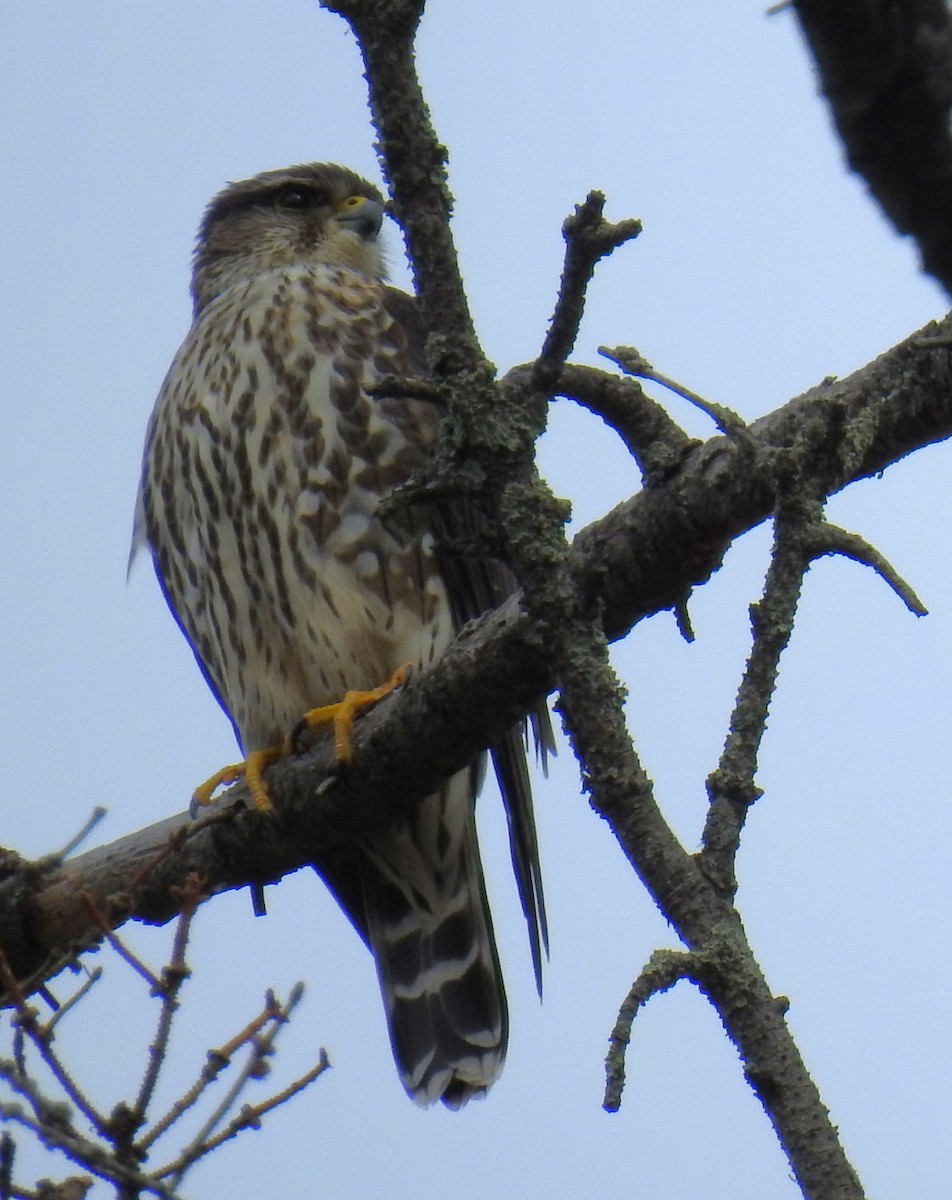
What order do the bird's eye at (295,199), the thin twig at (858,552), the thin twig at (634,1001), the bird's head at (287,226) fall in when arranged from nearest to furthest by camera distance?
the thin twig at (634,1001)
the thin twig at (858,552)
the bird's head at (287,226)
the bird's eye at (295,199)

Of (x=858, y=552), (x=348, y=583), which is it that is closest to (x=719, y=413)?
(x=858, y=552)

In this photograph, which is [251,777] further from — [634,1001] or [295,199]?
[295,199]

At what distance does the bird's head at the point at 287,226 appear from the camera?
14.2 feet

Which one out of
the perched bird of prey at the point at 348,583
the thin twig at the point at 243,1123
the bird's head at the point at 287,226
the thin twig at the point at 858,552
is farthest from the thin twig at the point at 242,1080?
the bird's head at the point at 287,226

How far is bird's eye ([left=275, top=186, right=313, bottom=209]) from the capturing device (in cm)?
460

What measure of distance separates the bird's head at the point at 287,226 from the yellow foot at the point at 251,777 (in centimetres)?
153

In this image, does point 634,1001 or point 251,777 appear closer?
point 634,1001

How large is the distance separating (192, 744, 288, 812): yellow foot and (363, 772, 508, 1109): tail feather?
0.39 m

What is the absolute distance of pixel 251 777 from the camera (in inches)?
117

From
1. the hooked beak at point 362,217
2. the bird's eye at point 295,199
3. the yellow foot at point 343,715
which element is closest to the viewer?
the yellow foot at point 343,715

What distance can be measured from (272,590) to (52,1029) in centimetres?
179

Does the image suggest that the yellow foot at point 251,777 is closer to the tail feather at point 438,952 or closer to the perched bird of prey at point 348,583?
the perched bird of prey at point 348,583

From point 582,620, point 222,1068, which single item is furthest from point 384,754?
point 222,1068

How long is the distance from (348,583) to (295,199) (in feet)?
5.62
